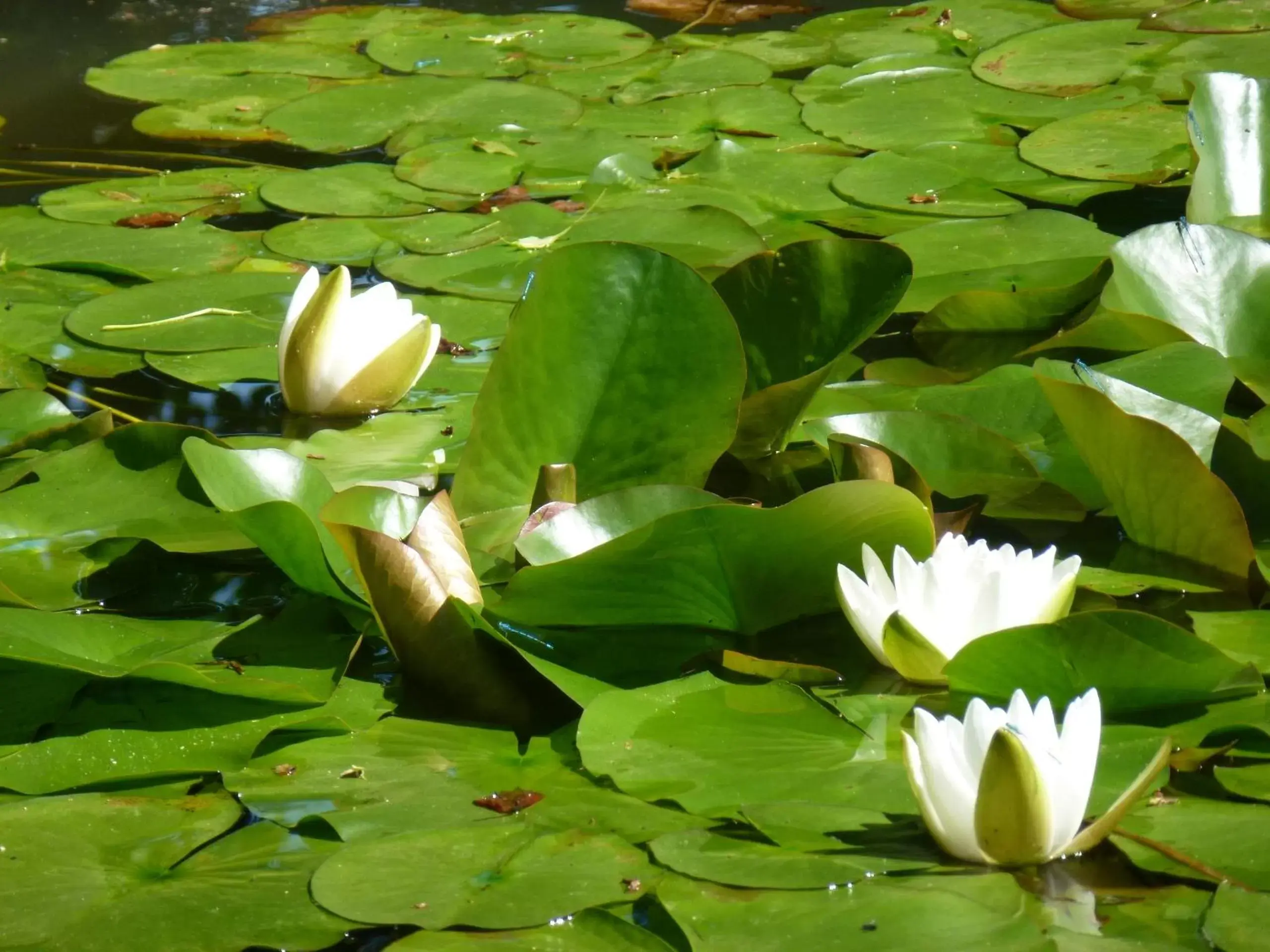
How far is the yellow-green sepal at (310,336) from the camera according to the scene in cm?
150

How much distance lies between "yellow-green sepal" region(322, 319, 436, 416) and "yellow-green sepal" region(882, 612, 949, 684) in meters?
0.72

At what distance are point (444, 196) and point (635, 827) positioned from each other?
160cm

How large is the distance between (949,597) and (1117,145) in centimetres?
164

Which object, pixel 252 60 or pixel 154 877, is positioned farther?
pixel 252 60

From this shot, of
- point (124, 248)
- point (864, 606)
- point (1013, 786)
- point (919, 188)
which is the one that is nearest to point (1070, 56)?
point (919, 188)

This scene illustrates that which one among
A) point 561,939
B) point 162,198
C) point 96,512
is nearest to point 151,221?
point 162,198

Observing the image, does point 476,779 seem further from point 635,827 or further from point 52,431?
point 52,431

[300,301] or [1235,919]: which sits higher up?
[300,301]

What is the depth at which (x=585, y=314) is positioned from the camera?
4.16 feet

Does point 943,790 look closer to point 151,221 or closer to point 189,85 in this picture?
point 151,221

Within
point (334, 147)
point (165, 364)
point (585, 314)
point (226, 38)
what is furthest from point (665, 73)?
point (585, 314)

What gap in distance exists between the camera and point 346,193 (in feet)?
7.61

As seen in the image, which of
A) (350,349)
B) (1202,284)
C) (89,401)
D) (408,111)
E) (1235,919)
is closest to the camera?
(1235,919)

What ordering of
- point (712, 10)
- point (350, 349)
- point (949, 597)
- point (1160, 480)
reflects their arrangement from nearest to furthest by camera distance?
point (949, 597), point (1160, 480), point (350, 349), point (712, 10)
